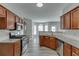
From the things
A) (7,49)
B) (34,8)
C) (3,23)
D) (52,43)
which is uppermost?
(34,8)

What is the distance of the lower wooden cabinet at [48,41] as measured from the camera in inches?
244

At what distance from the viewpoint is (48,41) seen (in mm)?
6773

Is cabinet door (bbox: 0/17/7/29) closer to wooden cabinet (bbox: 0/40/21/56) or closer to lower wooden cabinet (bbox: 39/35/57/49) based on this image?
wooden cabinet (bbox: 0/40/21/56)

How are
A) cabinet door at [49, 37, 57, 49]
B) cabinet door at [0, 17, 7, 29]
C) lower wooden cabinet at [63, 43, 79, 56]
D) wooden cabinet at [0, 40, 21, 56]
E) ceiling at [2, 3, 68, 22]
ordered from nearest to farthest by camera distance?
lower wooden cabinet at [63, 43, 79, 56], wooden cabinet at [0, 40, 21, 56], cabinet door at [0, 17, 7, 29], ceiling at [2, 3, 68, 22], cabinet door at [49, 37, 57, 49]

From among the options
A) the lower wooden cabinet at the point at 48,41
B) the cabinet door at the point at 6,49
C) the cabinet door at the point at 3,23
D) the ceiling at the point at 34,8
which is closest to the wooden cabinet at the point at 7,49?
the cabinet door at the point at 6,49

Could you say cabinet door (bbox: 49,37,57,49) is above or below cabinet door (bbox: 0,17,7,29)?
below

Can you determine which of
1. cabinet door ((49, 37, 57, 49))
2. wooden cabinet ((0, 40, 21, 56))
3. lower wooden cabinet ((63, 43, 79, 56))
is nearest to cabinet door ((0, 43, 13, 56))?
wooden cabinet ((0, 40, 21, 56))

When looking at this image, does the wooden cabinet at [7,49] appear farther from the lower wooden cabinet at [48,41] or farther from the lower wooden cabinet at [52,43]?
the lower wooden cabinet at [52,43]

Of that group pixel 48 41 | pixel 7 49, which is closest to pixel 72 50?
pixel 7 49

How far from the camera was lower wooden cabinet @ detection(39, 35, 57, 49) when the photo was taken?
620 cm

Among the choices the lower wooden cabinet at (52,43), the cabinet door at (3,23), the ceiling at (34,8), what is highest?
the ceiling at (34,8)

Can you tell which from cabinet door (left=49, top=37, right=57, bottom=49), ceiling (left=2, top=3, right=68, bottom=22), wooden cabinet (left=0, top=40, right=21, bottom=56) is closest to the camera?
wooden cabinet (left=0, top=40, right=21, bottom=56)

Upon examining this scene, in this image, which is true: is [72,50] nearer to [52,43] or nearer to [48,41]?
[52,43]

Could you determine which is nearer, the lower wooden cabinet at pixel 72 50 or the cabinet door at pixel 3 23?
the lower wooden cabinet at pixel 72 50
